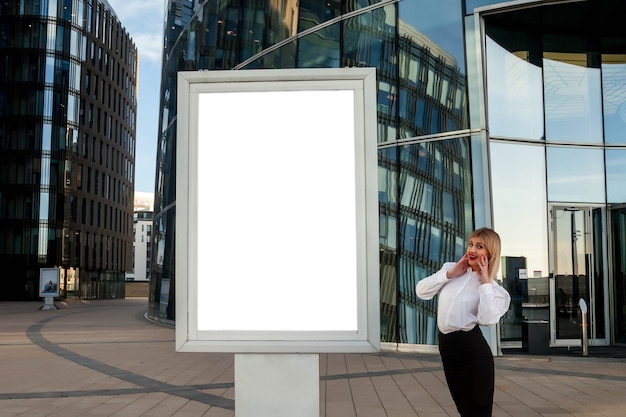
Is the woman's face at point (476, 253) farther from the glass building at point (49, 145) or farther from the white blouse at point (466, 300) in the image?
the glass building at point (49, 145)

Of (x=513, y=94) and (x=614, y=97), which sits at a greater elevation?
(x=614, y=97)

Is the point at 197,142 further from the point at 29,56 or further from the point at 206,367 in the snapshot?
the point at 29,56

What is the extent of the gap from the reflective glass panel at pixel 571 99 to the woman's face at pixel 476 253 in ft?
37.1

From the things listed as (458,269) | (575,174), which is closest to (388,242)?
(575,174)

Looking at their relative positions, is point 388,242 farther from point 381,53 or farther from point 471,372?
point 471,372

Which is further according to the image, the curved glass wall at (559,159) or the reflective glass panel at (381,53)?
the reflective glass panel at (381,53)

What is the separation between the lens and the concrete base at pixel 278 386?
4699 mm

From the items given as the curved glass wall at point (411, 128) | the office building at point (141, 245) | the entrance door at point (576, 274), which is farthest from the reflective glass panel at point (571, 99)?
the office building at point (141, 245)

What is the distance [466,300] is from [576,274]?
11480mm

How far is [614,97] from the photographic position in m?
15.3

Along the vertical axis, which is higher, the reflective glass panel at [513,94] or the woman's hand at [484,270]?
the reflective glass panel at [513,94]

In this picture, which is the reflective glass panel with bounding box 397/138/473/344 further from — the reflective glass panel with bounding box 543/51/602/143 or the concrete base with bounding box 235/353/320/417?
the concrete base with bounding box 235/353/320/417

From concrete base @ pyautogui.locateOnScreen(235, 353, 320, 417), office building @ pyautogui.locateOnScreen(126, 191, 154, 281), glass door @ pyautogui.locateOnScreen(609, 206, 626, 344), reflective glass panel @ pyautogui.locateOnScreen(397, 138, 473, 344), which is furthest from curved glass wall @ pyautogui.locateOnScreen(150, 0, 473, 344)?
office building @ pyautogui.locateOnScreen(126, 191, 154, 281)

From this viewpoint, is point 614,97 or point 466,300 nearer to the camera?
point 466,300
